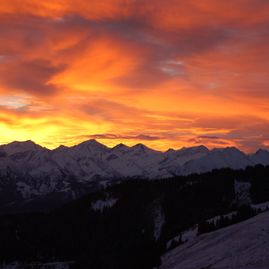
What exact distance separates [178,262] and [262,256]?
59.5 feet

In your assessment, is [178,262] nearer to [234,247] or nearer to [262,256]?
[234,247]

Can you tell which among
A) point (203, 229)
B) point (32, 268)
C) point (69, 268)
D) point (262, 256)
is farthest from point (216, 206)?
point (262, 256)

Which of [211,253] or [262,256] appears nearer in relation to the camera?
[262,256]

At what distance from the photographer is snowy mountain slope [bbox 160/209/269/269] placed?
5252cm

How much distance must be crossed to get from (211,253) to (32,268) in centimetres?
14607

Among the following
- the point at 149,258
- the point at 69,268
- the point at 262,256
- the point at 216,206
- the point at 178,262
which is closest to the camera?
the point at 262,256

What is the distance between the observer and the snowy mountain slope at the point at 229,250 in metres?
52.5

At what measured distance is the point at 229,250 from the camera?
60.4 meters

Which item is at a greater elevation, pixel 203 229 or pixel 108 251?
pixel 203 229

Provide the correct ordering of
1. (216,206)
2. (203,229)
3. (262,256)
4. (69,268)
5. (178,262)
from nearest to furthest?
(262,256) → (178,262) → (203,229) → (69,268) → (216,206)

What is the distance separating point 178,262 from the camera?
224 ft

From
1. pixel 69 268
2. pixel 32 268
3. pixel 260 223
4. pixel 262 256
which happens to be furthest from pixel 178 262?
pixel 32 268

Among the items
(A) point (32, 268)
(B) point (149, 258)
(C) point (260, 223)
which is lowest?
(A) point (32, 268)

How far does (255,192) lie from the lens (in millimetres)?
193250
